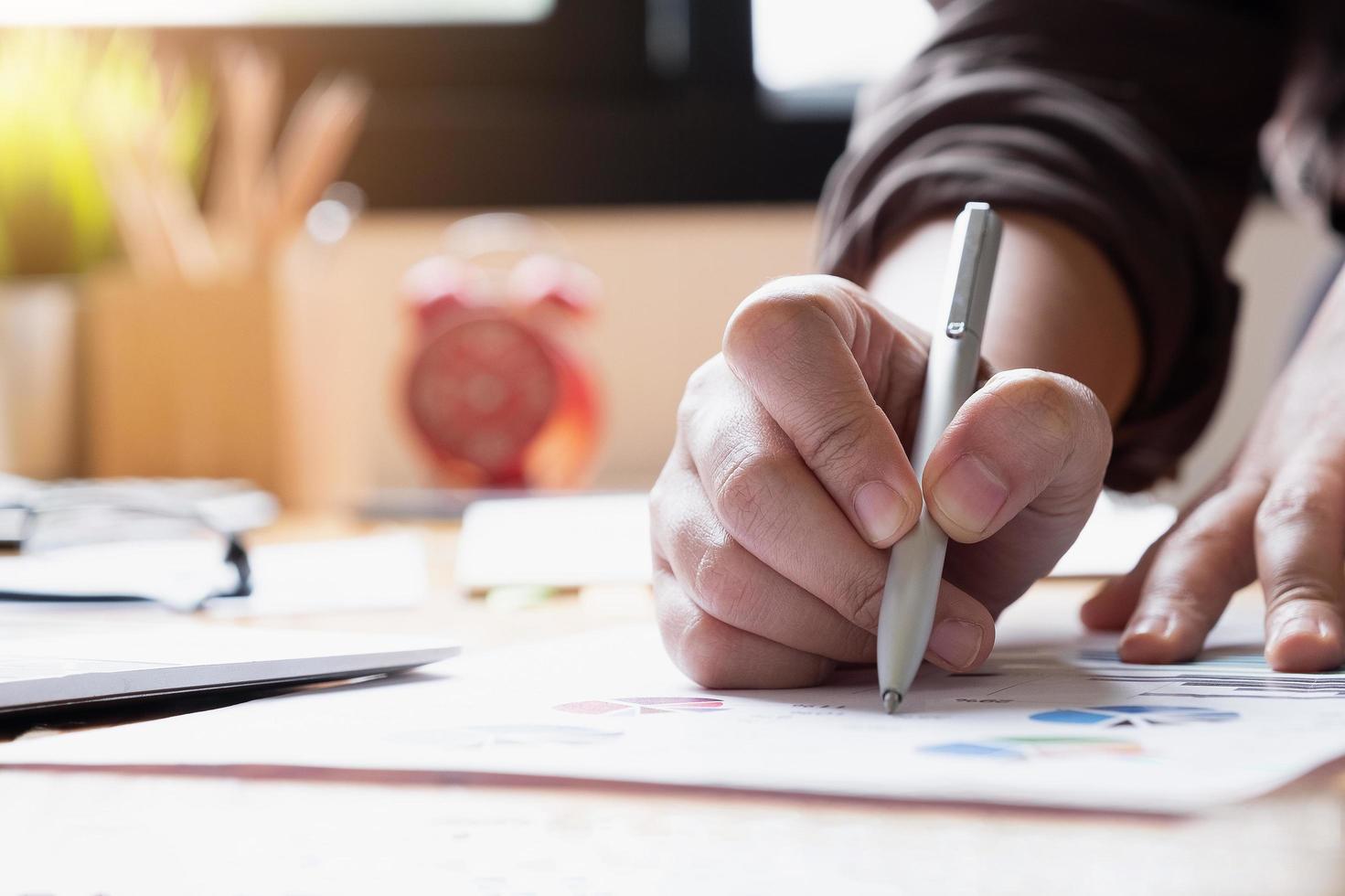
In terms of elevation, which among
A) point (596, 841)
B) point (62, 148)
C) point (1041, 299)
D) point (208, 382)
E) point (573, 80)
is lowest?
point (596, 841)

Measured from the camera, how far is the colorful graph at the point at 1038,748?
263mm

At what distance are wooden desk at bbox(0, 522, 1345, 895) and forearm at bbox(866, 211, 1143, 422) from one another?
299mm

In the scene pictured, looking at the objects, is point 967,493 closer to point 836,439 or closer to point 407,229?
point 836,439

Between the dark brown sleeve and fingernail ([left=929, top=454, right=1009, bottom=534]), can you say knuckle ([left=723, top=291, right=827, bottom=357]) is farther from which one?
the dark brown sleeve

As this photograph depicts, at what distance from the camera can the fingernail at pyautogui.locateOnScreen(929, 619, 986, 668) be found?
36 centimetres

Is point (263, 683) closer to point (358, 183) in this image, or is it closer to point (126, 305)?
point (126, 305)

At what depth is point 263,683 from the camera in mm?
377

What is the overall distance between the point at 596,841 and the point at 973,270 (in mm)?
232

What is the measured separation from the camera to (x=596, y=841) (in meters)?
0.23

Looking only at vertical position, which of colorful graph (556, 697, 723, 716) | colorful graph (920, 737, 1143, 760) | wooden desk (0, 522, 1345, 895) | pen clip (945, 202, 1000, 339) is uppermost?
pen clip (945, 202, 1000, 339)

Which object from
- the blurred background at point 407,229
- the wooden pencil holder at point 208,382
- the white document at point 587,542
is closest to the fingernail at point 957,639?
the white document at point 587,542

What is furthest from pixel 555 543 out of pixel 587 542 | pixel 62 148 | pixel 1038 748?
pixel 62 148

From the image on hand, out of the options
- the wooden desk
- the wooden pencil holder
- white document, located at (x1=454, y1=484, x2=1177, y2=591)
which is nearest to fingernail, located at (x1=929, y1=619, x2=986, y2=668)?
the wooden desk

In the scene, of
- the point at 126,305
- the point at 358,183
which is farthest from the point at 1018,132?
the point at 358,183
